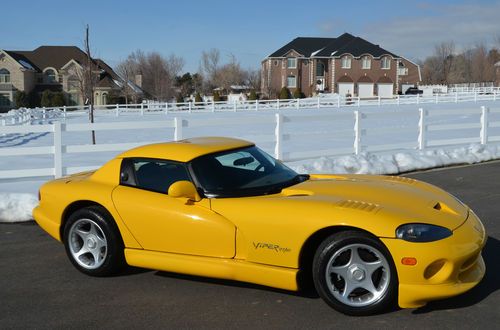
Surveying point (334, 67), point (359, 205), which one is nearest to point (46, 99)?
point (334, 67)

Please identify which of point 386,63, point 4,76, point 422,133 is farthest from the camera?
point 386,63

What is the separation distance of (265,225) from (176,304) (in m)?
0.95

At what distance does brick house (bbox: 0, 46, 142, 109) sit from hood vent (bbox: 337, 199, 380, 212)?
2368 inches

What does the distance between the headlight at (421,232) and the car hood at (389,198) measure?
56 millimetres

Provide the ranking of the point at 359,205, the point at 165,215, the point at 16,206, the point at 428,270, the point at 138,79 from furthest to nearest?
the point at 138,79 → the point at 16,206 → the point at 165,215 → the point at 359,205 → the point at 428,270

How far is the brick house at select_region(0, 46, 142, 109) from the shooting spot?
64.0 m

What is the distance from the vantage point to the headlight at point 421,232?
12.7ft

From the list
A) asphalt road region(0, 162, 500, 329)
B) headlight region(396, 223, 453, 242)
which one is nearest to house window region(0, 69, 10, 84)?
asphalt road region(0, 162, 500, 329)

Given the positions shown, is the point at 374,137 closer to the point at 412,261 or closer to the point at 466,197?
the point at 466,197

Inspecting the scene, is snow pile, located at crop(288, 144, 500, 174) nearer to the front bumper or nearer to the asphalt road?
the asphalt road

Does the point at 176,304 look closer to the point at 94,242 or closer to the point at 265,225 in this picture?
the point at 265,225

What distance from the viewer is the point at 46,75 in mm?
67625

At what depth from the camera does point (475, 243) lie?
13.4 feet

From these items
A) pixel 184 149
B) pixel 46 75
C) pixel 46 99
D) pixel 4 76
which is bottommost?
pixel 184 149
